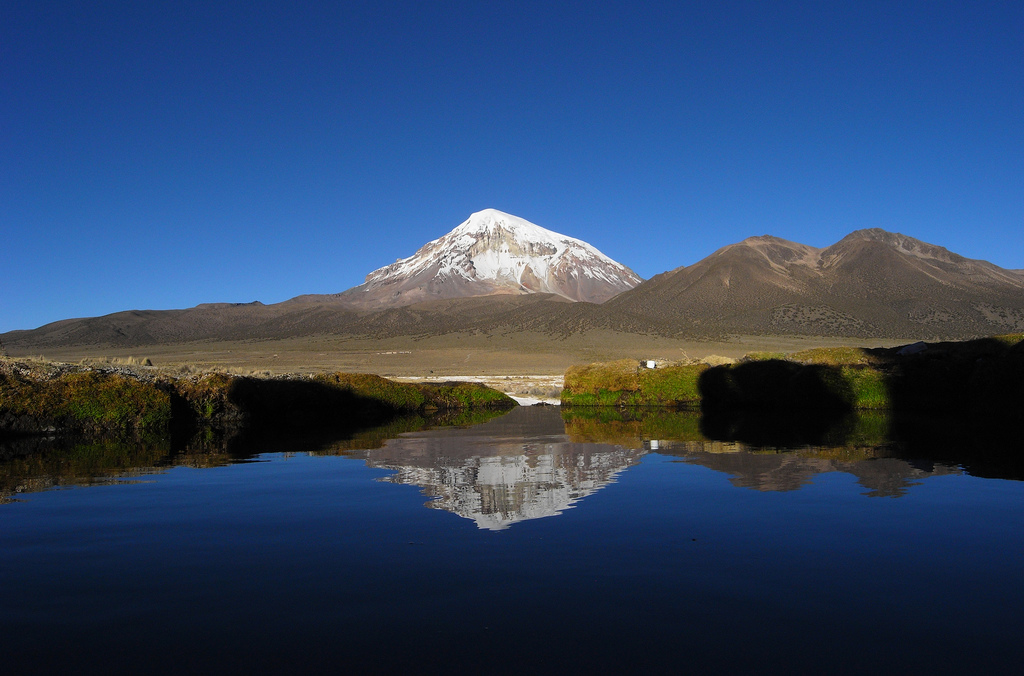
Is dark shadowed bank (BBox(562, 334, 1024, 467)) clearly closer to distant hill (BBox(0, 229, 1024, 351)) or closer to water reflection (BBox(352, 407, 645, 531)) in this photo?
water reflection (BBox(352, 407, 645, 531))

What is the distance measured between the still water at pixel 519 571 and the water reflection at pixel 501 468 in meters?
0.07

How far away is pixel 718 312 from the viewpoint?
434 ft

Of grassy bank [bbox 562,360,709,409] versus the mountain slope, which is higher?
the mountain slope

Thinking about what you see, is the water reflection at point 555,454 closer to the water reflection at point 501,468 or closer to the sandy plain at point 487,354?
the water reflection at point 501,468

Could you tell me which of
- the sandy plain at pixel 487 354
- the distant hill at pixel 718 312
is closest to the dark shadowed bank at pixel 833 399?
the sandy plain at pixel 487 354

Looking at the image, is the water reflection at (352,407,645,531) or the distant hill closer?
the water reflection at (352,407,645,531)

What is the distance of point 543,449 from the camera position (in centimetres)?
1077

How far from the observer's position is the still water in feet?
11.4

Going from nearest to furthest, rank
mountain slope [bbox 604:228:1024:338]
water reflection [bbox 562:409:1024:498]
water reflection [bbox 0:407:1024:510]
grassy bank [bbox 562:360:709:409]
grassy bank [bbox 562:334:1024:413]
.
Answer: water reflection [bbox 0:407:1024:510]
water reflection [bbox 562:409:1024:498]
grassy bank [bbox 562:334:1024:413]
grassy bank [bbox 562:360:709:409]
mountain slope [bbox 604:228:1024:338]

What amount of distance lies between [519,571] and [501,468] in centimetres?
420

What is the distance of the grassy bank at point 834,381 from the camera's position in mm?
17312

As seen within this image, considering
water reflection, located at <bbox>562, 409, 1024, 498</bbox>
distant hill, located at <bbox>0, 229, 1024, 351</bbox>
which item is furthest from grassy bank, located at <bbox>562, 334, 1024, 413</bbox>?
distant hill, located at <bbox>0, 229, 1024, 351</bbox>

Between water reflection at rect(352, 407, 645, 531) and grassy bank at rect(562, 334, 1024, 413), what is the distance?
8567mm

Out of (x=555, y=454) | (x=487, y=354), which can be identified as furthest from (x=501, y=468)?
(x=487, y=354)
